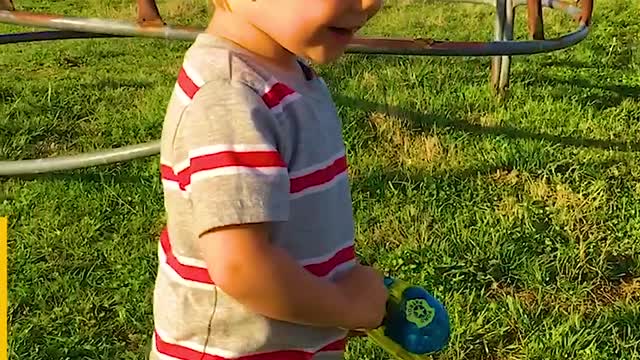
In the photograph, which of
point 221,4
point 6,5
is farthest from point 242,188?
point 6,5

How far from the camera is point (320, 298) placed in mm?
1208

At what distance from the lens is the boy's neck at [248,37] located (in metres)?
1.22

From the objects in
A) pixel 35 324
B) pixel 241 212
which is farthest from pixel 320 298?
pixel 35 324

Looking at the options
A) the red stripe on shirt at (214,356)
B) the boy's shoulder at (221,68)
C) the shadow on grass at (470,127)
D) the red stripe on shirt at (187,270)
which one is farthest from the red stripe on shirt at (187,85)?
the shadow on grass at (470,127)

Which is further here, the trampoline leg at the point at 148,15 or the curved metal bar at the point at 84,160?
the curved metal bar at the point at 84,160

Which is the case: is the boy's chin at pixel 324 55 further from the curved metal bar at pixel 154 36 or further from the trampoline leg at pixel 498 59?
the trampoline leg at pixel 498 59

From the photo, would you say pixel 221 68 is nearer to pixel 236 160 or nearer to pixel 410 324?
pixel 236 160

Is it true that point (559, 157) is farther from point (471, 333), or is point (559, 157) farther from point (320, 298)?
point (320, 298)

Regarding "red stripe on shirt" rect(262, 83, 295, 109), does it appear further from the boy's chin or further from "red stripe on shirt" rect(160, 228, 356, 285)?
"red stripe on shirt" rect(160, 228, 356, 285)

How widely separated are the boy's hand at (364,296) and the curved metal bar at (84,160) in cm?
187

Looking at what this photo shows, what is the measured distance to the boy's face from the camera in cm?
116

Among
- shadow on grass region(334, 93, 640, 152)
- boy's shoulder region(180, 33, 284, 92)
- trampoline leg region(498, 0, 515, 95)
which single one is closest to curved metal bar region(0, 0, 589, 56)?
shadow on grass region(334, 93, 640, 152)

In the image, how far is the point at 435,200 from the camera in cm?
366

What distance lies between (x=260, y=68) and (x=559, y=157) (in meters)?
2.98
